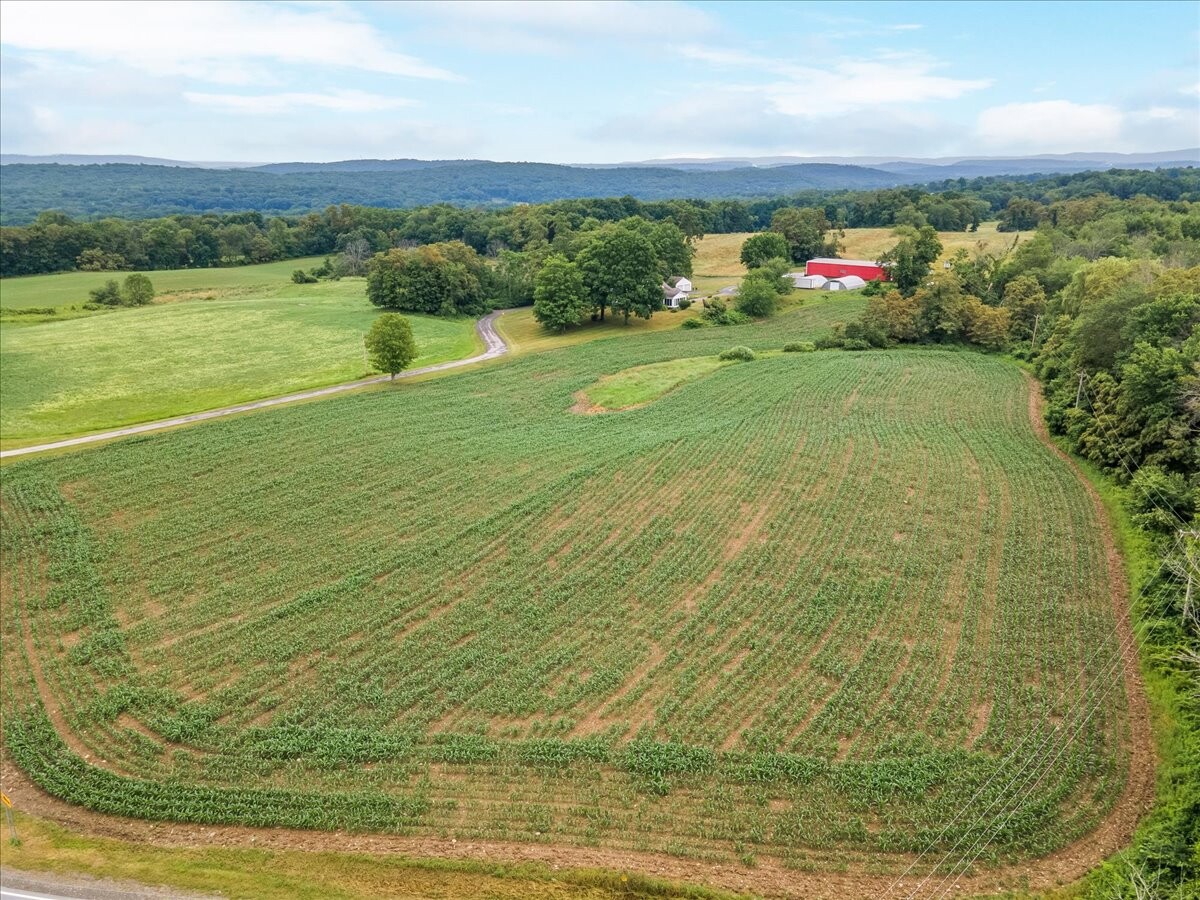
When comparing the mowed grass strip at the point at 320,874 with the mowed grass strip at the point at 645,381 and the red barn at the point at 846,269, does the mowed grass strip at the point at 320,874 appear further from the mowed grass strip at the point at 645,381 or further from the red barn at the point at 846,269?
the red barn at the point at 846,269

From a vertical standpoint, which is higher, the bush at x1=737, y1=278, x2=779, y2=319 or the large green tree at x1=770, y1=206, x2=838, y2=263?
the large green tree at x1=770, y1=206, x2=838, y2=263

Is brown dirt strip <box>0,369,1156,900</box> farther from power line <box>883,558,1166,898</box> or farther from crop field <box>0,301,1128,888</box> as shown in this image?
crop field <box>0,301,1128,888</box>

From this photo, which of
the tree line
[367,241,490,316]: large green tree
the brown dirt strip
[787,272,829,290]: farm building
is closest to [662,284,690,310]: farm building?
the tree line

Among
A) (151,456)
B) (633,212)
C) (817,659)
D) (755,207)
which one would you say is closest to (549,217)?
(633,212)

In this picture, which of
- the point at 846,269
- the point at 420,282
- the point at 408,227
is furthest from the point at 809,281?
the point at 408,227

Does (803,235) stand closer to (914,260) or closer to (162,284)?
(914,260)

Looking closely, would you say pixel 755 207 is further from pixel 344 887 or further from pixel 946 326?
pixel 344 887
